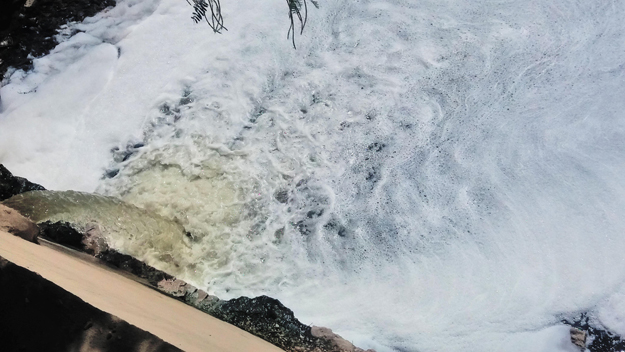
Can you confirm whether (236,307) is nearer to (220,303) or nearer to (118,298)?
(220,303)

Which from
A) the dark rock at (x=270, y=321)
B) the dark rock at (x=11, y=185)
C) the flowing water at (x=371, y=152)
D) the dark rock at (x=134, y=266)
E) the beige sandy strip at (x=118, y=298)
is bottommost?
the beige sandy strip at (x=118, y=298)

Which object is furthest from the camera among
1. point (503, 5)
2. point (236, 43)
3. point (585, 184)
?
point (236, 43)

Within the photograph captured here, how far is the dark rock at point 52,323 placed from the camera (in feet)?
5.77

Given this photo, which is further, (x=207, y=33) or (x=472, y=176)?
(x=207, y=33)

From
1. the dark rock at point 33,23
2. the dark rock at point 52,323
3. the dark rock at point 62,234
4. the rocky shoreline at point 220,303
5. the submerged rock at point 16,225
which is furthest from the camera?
the dark rock at point 33,23

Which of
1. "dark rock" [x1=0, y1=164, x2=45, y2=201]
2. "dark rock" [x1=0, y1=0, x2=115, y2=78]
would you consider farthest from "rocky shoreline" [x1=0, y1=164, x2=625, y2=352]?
"dark rock" [x1=0, y1=0, x2=115, y2=78]

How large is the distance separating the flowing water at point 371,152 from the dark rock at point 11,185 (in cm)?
6

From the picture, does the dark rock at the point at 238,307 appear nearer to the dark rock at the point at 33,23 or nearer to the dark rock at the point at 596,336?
the dark rock at the point at 33,23

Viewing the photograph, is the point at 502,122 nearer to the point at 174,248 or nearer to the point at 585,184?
the point at 585,184

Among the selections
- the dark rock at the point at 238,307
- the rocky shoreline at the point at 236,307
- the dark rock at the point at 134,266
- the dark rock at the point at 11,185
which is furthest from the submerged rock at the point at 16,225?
the dark rock at the point at 134,266

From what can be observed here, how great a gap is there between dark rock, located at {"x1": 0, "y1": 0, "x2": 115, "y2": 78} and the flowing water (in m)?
0.10

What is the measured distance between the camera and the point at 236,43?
2256 millimetres

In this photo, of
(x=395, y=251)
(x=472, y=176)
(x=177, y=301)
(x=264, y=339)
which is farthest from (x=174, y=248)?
(x=472, y=176)

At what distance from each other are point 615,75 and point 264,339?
2.46 metres
